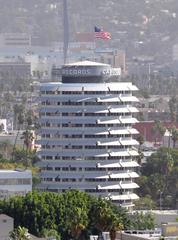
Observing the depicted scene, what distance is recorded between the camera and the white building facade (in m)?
194

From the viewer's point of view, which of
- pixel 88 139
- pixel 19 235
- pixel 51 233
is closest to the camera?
pixel 19 235

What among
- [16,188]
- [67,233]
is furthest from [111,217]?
[16,188]

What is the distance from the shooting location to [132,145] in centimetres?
19862

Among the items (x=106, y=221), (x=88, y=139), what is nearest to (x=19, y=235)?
(x=106, y=221)

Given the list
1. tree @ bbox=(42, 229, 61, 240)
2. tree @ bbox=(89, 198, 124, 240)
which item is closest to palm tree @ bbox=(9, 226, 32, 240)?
tree @ bbox=(89, 198, 124, 240)

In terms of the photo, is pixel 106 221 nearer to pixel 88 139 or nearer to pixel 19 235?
pixel 19 235

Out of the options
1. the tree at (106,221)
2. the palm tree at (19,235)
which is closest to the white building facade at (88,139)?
the palm tree at (19,235)

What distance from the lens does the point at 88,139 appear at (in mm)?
196375

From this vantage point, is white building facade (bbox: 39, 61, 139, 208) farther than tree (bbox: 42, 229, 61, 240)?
Yes

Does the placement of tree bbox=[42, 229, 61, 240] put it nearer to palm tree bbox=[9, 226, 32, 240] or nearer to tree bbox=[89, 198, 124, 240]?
palm tree bbox=[9, 226, 32, 240]

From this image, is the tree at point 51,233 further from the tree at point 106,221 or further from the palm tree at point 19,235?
the tree at point 106,221

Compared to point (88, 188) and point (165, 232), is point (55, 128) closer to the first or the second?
point (88, 188)

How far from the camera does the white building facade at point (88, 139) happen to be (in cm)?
19438

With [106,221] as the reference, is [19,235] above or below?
below
